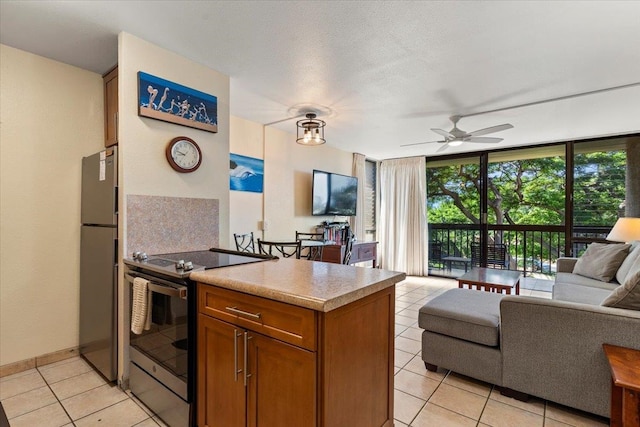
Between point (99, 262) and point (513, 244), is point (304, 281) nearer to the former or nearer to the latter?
point (99, 262)

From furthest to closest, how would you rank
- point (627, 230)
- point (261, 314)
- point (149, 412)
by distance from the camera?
point (627, 230) < point (149, 412) < point (261, 314)

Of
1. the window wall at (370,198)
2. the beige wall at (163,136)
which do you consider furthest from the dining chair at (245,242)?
the window wall at (370,198)

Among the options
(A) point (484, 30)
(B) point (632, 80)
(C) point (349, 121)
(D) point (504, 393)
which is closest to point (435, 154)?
(C) point (349, 121)

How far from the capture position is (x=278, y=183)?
14.0 ft

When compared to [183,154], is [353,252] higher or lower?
lower

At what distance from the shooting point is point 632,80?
2.63 m

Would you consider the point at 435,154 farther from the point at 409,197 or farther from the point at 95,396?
the point at 95,396

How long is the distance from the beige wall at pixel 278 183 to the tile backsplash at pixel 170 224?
3.95 feet

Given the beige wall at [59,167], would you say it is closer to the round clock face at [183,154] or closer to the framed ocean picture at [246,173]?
the round clock face at [183,154]

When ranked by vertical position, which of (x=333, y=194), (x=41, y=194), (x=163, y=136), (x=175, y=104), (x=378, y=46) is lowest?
(x=41, y=194)

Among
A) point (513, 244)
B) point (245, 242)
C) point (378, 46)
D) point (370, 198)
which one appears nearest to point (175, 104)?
point (378, 46)

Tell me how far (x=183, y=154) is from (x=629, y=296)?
2.94 metres

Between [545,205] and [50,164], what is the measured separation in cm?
637

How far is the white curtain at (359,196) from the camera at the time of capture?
560 centimetres
